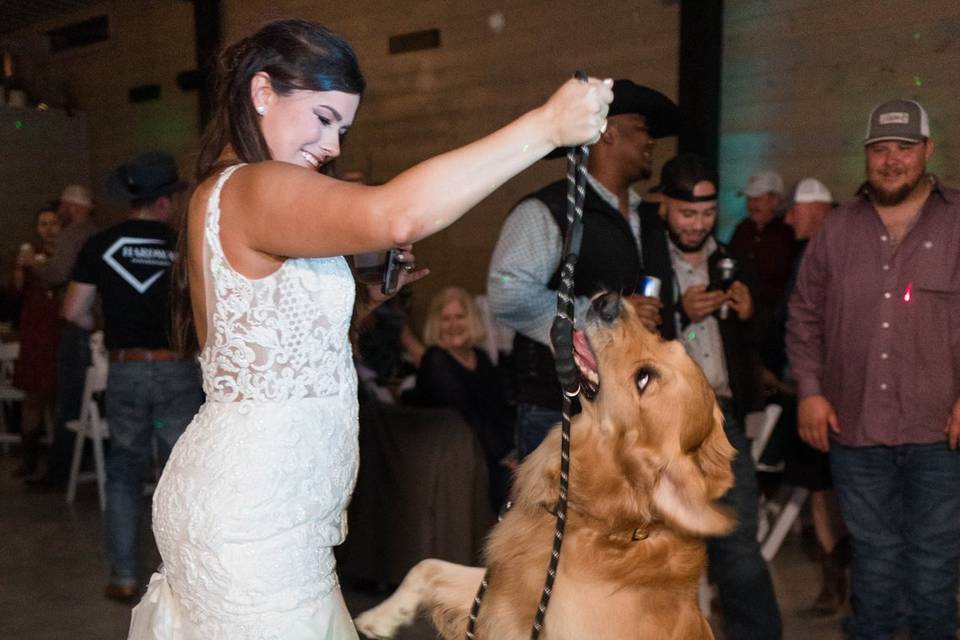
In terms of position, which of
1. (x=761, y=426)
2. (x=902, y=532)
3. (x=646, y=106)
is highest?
(x=646, y=106)

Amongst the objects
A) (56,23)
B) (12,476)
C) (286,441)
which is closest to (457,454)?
(286,441)

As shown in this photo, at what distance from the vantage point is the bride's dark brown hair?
1.43 metres

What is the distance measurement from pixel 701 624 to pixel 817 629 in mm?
1989

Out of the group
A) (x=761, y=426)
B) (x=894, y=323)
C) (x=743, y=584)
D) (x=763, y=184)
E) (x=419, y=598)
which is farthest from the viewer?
(x=763, y=184)

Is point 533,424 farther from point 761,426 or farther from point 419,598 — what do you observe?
point 761,426

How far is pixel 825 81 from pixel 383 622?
496cm

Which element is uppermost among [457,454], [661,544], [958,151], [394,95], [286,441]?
[394,95]

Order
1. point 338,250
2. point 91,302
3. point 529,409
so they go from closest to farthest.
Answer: point 338,250
point 529,409
point 91,302

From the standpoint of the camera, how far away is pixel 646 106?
288 centimetres

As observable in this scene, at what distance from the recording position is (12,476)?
6.40m

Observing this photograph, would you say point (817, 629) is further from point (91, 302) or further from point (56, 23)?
point (56, 23)

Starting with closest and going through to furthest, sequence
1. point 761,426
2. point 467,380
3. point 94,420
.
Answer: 1. point 761,426
2. point 467,380
3. point 94,420

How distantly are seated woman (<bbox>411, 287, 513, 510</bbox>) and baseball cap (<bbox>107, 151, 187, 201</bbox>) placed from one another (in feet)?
4.61

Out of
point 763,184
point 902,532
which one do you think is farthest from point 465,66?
point 902,532
